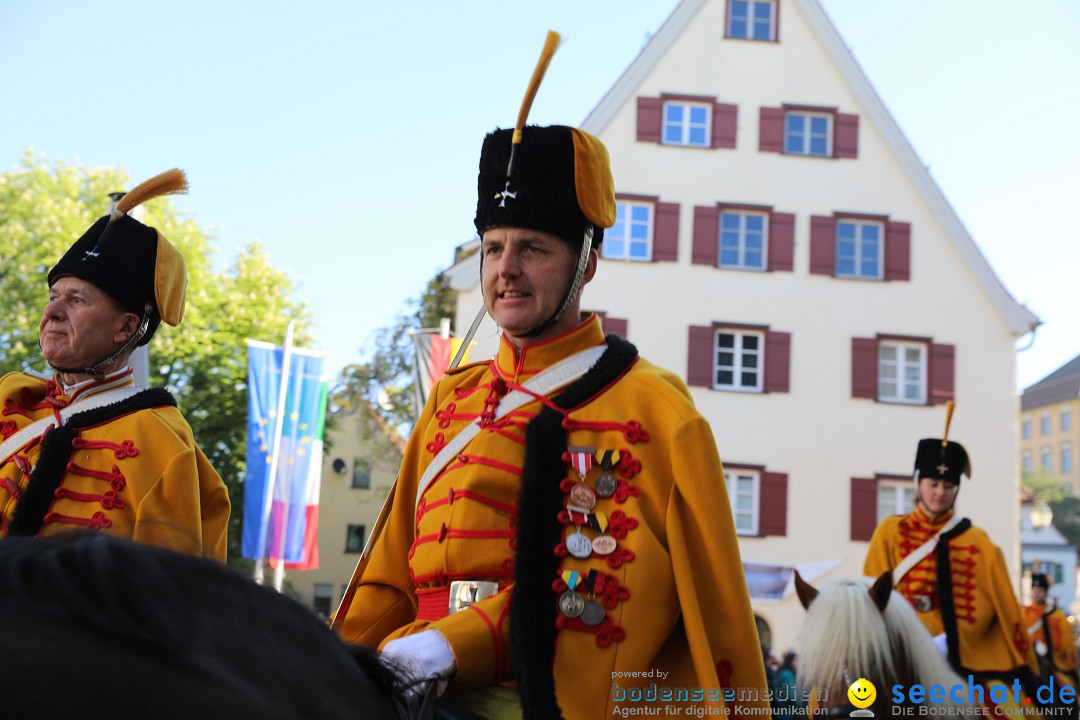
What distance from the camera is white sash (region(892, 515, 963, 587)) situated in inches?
286

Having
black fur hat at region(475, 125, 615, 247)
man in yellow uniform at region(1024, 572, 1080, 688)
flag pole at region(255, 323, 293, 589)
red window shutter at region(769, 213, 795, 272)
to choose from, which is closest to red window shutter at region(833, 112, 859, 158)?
red window shutter at region(769, 213, 795, 272)

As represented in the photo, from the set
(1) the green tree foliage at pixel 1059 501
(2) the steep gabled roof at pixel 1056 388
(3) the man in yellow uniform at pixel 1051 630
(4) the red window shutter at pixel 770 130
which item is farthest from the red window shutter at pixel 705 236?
(2) the steep gabled roof at pixel 1056 388

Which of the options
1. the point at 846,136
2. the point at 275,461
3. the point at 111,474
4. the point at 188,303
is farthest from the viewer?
the point at 188,303

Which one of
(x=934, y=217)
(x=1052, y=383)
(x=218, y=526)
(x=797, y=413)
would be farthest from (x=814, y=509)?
(x=1052, y=383)

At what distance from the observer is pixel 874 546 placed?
774cm

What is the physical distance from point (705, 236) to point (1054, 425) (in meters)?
77.6

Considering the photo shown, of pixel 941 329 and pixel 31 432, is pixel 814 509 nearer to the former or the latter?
pixel 941 329

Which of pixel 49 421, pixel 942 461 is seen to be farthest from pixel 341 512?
pixel 49 421

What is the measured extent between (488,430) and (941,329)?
2414 centimetres

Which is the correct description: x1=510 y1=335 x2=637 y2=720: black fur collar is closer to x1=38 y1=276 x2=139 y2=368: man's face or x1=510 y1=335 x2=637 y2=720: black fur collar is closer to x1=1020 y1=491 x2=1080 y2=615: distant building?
x1=38 y1=276 x2=139 y2=368: man's face

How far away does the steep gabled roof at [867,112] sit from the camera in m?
25.6

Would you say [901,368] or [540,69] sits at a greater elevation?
[901,368]

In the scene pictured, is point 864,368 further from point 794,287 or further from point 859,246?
point 859,246

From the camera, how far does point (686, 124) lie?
2592 centimetres
